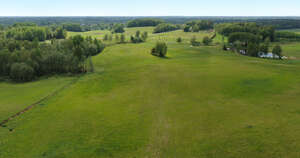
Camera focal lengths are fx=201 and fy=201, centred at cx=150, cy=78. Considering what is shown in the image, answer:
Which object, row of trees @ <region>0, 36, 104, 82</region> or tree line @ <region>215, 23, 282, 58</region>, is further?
tree line @ <region>215, 23, 282, 58</region>

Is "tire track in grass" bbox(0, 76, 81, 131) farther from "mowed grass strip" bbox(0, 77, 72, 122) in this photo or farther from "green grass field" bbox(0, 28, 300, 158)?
"green grass field" bbox(0, 28, 300, 158)

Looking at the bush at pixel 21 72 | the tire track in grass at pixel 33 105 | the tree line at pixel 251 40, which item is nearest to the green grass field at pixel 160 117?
the tire track in grass at pixel 33 105

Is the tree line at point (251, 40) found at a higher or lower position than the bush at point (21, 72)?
higher

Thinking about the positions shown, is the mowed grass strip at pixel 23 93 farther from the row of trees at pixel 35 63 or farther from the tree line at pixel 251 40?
the tree line at pixel 251 40

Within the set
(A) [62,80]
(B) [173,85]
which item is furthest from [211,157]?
(A) [62,80]

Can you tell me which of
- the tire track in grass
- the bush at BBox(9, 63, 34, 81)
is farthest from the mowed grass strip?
the bush at BBox(9, 63, 34, 81)

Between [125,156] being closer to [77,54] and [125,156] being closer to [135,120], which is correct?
[135,120]

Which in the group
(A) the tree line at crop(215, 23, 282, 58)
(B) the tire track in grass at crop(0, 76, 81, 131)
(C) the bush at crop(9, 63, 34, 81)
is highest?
(A) the tree line at crop(215, 23, 282, 58)
